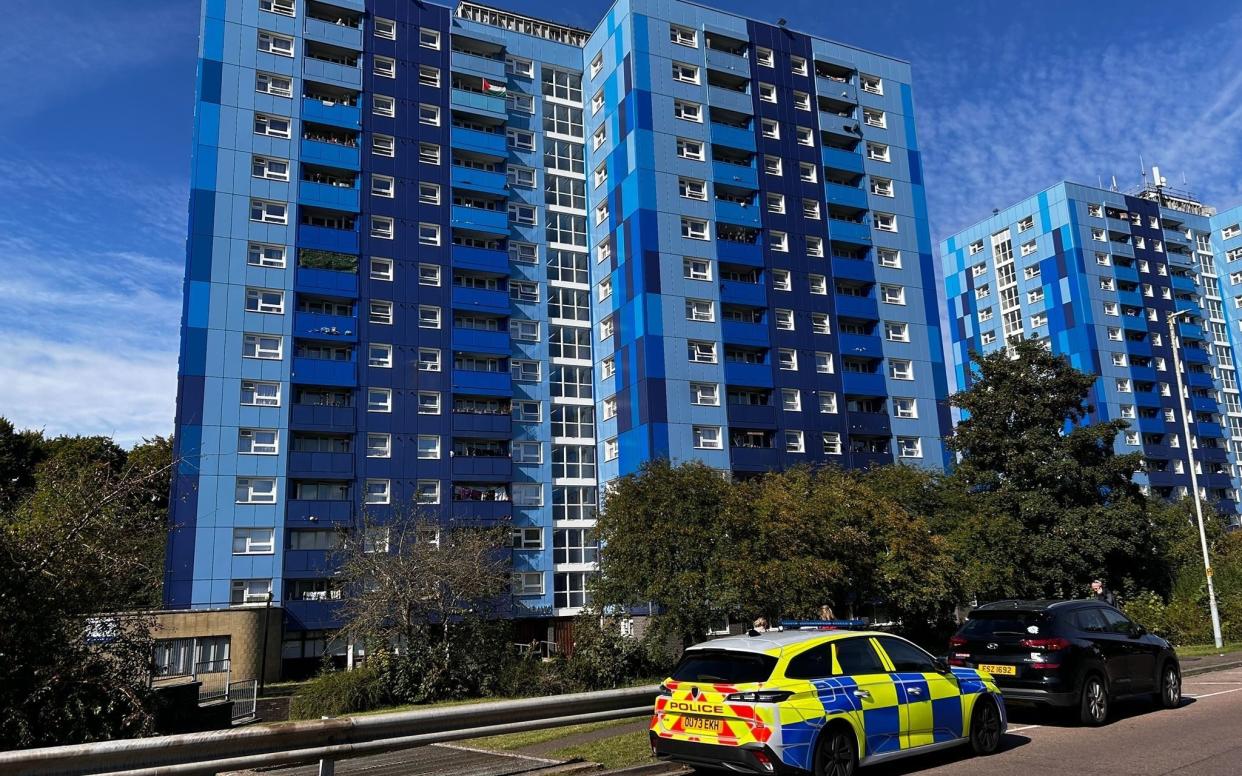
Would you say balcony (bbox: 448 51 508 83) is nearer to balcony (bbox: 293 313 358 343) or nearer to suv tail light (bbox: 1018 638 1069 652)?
balcony (bbox: 293 313 358 343)

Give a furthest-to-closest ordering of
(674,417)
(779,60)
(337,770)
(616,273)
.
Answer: (779,60) < (616,273) < (674,417) < (337,770)

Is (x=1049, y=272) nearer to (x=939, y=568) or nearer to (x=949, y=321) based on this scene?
(x=949, y=321)

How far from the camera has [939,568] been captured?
1232 inches

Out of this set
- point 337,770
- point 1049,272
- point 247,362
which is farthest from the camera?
point 1049,272

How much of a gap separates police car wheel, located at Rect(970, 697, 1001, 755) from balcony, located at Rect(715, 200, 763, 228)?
4381 centimetres

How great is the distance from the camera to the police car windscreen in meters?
9.55

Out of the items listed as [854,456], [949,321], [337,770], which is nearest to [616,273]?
[854,456]

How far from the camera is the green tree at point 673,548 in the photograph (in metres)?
27.9

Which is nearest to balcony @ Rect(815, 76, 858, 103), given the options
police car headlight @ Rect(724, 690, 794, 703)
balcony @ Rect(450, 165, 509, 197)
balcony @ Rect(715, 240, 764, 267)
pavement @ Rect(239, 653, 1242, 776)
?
balcony @ Rect(715, 240, 764, 267)

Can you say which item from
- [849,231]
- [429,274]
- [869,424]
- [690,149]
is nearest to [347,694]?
[429,274]

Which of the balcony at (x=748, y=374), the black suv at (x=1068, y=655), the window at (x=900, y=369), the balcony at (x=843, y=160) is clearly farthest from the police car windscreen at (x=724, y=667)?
the balcony at (x=843, y=160)

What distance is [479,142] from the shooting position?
54.1 meters

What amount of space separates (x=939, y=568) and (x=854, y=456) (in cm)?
2179

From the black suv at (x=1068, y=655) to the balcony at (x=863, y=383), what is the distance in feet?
128
